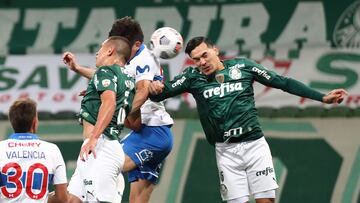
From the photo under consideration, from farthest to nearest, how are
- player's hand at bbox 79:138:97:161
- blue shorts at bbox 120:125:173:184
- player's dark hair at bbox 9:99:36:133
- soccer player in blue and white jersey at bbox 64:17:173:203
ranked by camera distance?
blue shorts at bbox 120:125:173:184 < soccer player in blue and white jersey at bbox 64:17:173:203 < player's hand at bbox 79:138:97:161 < player's dark hair at bbox 9:99:36:133

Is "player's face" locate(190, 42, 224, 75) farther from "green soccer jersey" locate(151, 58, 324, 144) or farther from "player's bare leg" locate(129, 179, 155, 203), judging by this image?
"player's bare leg" locate(129, 179, 155, 203)

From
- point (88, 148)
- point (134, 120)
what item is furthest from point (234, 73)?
point (88, 148)

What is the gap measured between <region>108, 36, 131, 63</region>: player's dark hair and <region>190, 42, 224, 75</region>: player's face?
0.91 metres

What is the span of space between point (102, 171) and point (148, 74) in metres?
1.53

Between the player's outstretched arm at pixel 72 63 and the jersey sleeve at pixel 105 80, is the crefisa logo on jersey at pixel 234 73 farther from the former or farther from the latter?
the jersey sleeve at pixel 105 80

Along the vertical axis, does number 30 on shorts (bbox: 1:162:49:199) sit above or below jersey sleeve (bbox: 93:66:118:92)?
below

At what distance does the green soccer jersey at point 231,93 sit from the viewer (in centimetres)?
809

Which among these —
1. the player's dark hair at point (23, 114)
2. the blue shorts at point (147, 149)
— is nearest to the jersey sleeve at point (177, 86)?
the blue shorts at point (147, 149)

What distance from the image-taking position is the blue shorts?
28.0 feet

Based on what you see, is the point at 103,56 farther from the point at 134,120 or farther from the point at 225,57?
the point at 225,57

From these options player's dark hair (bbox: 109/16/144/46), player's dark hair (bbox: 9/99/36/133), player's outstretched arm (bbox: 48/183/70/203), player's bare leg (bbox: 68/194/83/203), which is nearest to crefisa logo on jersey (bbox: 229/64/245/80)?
player's dark hair (bbox: 109/16/144/46)

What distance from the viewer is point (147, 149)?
8.52 meters

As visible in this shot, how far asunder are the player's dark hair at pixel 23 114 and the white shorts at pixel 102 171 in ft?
2.35

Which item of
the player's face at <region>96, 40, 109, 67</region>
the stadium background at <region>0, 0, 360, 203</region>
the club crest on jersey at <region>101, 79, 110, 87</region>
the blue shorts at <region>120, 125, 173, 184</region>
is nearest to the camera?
the club crest on jersey at <region>101, 79, 110, 87</region>
